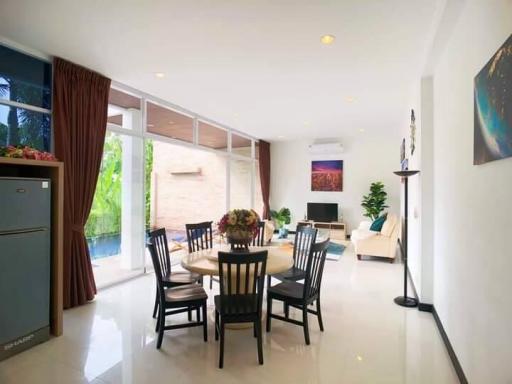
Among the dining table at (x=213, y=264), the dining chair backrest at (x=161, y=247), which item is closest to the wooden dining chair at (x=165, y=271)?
the dining chair backrest at (x=161, y=247)

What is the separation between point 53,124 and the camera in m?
3.45

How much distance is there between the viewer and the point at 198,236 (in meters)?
4.00

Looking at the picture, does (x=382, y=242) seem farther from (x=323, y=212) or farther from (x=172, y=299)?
(x=172, y=299)

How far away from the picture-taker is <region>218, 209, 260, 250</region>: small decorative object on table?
3.06 metres

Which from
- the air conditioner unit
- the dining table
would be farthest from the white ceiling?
the air conditioner unit

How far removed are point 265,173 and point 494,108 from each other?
791cm

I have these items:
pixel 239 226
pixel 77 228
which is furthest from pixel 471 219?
pixel 77 228

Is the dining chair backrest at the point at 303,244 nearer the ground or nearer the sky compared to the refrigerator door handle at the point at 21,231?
nearer the ground

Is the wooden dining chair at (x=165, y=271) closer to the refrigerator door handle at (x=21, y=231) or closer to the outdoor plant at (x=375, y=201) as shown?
the refrigerator door handle at (x=21, y=231)

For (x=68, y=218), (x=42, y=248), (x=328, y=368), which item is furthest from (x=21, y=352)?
(x=328, y=368)

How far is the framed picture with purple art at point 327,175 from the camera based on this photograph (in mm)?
8883

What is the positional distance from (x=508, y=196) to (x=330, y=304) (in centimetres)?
264

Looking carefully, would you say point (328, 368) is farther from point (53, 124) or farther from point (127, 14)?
point (53, 124)

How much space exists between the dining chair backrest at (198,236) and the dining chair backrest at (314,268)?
173cm
